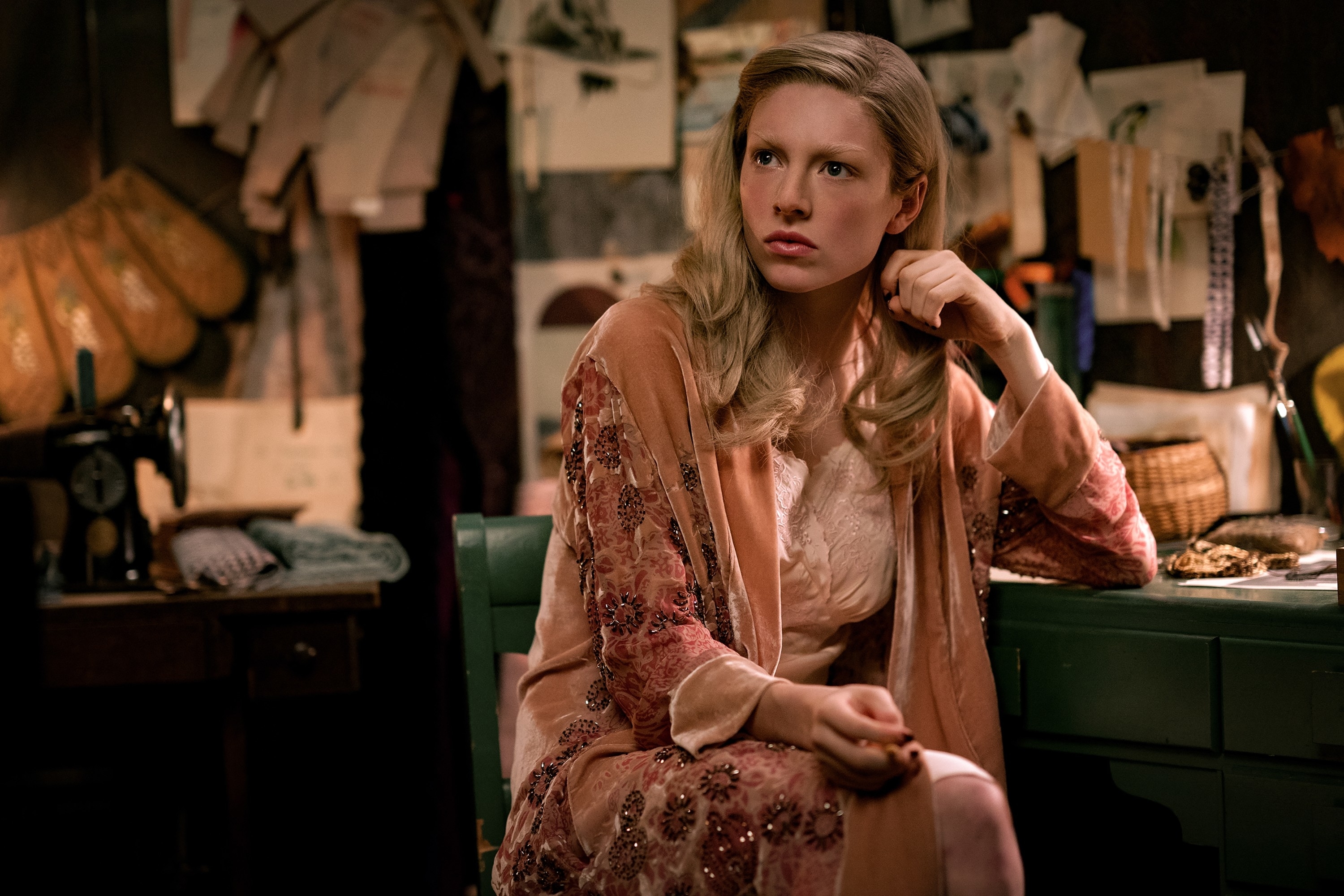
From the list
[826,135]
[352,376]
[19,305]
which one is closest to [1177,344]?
[826,135]

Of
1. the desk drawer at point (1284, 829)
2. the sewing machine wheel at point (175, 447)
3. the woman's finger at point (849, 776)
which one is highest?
the sewing machine wheel at point (175, 447)

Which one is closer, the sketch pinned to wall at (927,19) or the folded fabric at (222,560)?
the folded fabric at (222,560)

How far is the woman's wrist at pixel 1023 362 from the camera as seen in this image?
1.35m

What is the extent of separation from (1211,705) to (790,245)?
0.75 metres

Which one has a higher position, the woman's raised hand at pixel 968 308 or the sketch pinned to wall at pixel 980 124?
the sketch pinned to wall at pixel 980 124

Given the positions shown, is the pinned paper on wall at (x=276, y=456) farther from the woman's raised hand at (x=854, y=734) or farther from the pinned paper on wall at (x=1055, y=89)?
the woman's raised hand at (x=854, y=734)

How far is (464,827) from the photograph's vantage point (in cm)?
248

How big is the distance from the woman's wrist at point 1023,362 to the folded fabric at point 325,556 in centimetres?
119

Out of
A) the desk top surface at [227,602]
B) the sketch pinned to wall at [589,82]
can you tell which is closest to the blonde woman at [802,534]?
the desk top surface at [227,602]

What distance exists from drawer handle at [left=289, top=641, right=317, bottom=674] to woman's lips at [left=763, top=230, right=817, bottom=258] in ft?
3.72

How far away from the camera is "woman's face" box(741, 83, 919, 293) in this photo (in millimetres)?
1276

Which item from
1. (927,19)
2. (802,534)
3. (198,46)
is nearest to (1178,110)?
(927,19)

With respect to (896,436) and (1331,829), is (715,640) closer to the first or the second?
(896,436)

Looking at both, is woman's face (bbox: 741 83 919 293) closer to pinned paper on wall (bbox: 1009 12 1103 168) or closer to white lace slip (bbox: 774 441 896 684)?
white lace slip (bbox: 774 441 896 684)
